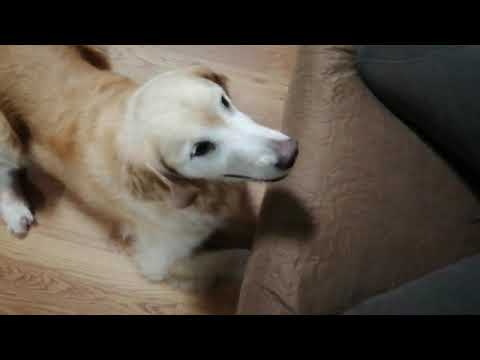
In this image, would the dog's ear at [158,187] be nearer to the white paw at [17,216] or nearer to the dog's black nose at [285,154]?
the dog's black nose at [285,154]

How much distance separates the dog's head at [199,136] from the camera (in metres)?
0.97

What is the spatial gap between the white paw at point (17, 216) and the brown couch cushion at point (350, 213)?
0.94 meters

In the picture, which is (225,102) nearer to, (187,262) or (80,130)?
(80,130)

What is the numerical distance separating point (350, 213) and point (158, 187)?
51 cm

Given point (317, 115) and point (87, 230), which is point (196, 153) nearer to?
point (317, 115)

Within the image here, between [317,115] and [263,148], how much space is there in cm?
22

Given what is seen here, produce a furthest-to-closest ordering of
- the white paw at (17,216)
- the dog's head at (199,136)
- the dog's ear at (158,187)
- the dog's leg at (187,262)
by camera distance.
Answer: the white paw at (17,216) → the dog's leg at (187,262) → the dog's ear at (158,187) → the dog's head at (199,136)

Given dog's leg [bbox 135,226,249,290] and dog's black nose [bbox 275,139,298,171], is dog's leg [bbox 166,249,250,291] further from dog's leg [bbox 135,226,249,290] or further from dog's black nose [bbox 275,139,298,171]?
dog's black nose [bbox 275,139,298,171]

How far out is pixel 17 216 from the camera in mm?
1534

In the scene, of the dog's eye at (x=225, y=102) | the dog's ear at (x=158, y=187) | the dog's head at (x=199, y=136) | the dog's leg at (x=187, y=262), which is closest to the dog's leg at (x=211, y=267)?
the dog's leg at (x=187, y=262)

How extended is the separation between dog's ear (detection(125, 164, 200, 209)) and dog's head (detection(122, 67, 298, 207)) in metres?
0.04

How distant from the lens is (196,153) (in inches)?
39.7

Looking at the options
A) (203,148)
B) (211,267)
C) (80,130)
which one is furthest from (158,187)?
(211,267)

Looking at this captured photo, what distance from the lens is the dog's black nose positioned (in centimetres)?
98
